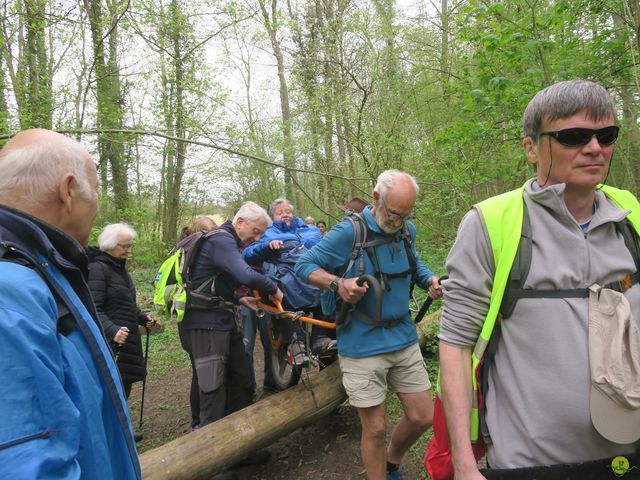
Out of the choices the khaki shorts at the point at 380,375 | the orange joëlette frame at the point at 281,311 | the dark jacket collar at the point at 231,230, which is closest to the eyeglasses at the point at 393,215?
the khaki shorts at the point at 380,375

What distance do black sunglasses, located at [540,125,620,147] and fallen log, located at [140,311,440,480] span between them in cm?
306

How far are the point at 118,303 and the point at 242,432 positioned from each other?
179 centimetres

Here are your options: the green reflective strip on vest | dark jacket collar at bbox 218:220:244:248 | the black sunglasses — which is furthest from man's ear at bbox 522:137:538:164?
dark jacket collar at bbox 218:220:244:248

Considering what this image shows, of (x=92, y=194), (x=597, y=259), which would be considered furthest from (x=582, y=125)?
(x=92, y=194)

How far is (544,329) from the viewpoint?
4.56 ft

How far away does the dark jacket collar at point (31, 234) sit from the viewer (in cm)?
111

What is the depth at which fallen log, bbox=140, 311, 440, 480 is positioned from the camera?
295cm

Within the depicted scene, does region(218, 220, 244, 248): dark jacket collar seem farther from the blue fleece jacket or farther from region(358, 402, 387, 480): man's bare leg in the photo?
region(358, 402, 387, 480): man's bare leg

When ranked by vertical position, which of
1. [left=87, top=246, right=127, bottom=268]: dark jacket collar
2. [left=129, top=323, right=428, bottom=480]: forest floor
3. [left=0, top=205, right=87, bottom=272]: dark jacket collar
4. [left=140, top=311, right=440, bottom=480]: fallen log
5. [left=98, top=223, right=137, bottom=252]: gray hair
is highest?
[left=0, top=205, right=87, bottom=272]: dark jacket collar

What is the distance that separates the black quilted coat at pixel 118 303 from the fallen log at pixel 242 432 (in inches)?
50.7

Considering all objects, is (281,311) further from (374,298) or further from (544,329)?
Result: (544,329)

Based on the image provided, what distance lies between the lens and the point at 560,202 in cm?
146

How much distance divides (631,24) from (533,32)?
988 mm

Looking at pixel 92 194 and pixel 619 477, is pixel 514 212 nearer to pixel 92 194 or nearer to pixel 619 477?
pixel 619 477
